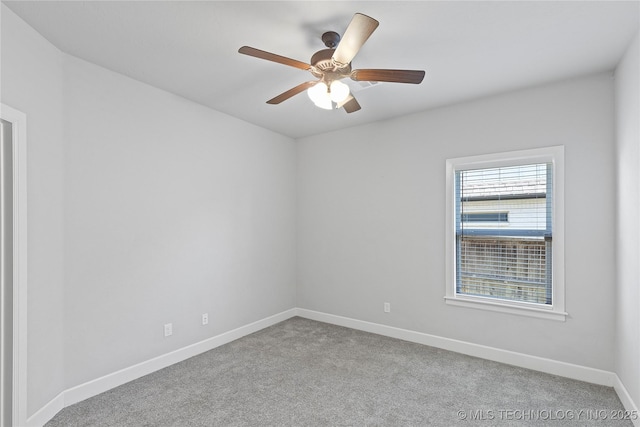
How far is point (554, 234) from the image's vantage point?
290cm

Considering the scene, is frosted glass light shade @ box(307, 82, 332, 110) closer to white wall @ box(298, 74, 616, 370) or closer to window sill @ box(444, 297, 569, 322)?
white wall @ box(298, 74, 616, 370)

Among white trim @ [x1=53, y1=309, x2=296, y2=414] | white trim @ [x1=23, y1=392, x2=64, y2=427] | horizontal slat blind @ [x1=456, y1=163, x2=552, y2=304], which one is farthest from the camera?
horizontal slat blind @ [x1=456, y1=163, x2=552, y2=304]

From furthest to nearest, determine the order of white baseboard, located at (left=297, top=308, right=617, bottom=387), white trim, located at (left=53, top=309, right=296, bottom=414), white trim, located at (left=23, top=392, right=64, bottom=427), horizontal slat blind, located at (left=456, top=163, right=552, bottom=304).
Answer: horizontal slat blind, located at (left=456, top=163, right=552, bottom=304), white baseboard, located at (left=297, top=308, right=617, bottom=387), white trim, located at (left=53, top=309, right=296, bottom=414), white trim, located at (left=23, top=392, right=64, bottom=427)

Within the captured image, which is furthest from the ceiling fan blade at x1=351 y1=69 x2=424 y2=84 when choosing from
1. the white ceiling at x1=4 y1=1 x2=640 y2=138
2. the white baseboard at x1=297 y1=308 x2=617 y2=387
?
the white baseboard at x1=297 y1=308 x2=617 y2=387

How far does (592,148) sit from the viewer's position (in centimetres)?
274

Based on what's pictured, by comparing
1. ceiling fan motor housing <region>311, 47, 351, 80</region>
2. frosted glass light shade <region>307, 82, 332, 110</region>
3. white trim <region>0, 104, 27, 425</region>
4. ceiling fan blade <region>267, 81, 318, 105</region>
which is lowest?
white trim <region>0, 104, 27, 425</region>

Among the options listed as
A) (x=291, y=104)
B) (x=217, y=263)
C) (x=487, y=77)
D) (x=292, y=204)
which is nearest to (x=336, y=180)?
(x=292, y=204)

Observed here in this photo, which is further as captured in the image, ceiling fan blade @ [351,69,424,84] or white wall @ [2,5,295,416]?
white wall @ [2,5,295,416]

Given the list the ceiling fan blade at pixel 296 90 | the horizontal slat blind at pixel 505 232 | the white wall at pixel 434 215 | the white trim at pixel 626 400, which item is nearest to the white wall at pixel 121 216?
the white wall at pixel 434 215

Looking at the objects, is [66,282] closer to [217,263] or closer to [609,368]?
[217,263]

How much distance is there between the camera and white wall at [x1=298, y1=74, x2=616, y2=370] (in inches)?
107

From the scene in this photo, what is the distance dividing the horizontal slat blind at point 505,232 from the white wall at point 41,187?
3.58 m

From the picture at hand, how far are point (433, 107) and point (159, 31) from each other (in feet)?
8.81

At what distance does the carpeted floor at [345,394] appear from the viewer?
2264mm
